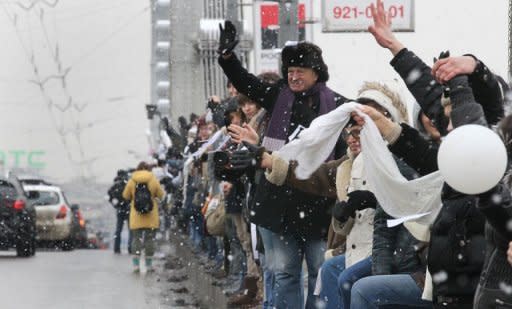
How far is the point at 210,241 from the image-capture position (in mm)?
16125

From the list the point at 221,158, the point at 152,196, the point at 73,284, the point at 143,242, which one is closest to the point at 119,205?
the point at 152,196

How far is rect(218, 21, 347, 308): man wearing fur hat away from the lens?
7992 millimetres

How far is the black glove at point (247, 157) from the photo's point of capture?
7.03 meters

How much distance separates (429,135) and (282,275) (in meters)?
1.83

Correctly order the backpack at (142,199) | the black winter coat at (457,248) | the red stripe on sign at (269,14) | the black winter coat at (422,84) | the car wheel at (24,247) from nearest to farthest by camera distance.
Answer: the black winter coat at (457,248) < the black winter coat at (422,84) < the red stripe on sign at (269,14) < the backpack at (142,199) < the car wheel at (24,247)

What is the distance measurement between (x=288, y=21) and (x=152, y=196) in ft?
32.0

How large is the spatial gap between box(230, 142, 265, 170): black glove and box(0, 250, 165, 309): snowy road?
671cm

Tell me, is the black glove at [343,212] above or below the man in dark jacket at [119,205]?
above

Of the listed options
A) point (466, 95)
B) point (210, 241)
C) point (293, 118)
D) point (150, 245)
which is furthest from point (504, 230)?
point (150, 245)

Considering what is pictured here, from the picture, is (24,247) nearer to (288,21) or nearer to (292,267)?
(288,21)

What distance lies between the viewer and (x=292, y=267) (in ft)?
26.4

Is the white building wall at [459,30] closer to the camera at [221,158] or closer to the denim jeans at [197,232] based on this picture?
the denim jeans at [197,232]

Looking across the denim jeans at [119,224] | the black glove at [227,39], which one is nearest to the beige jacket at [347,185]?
the black glove at [227,39]

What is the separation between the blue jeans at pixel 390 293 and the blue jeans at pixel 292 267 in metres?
1.87
